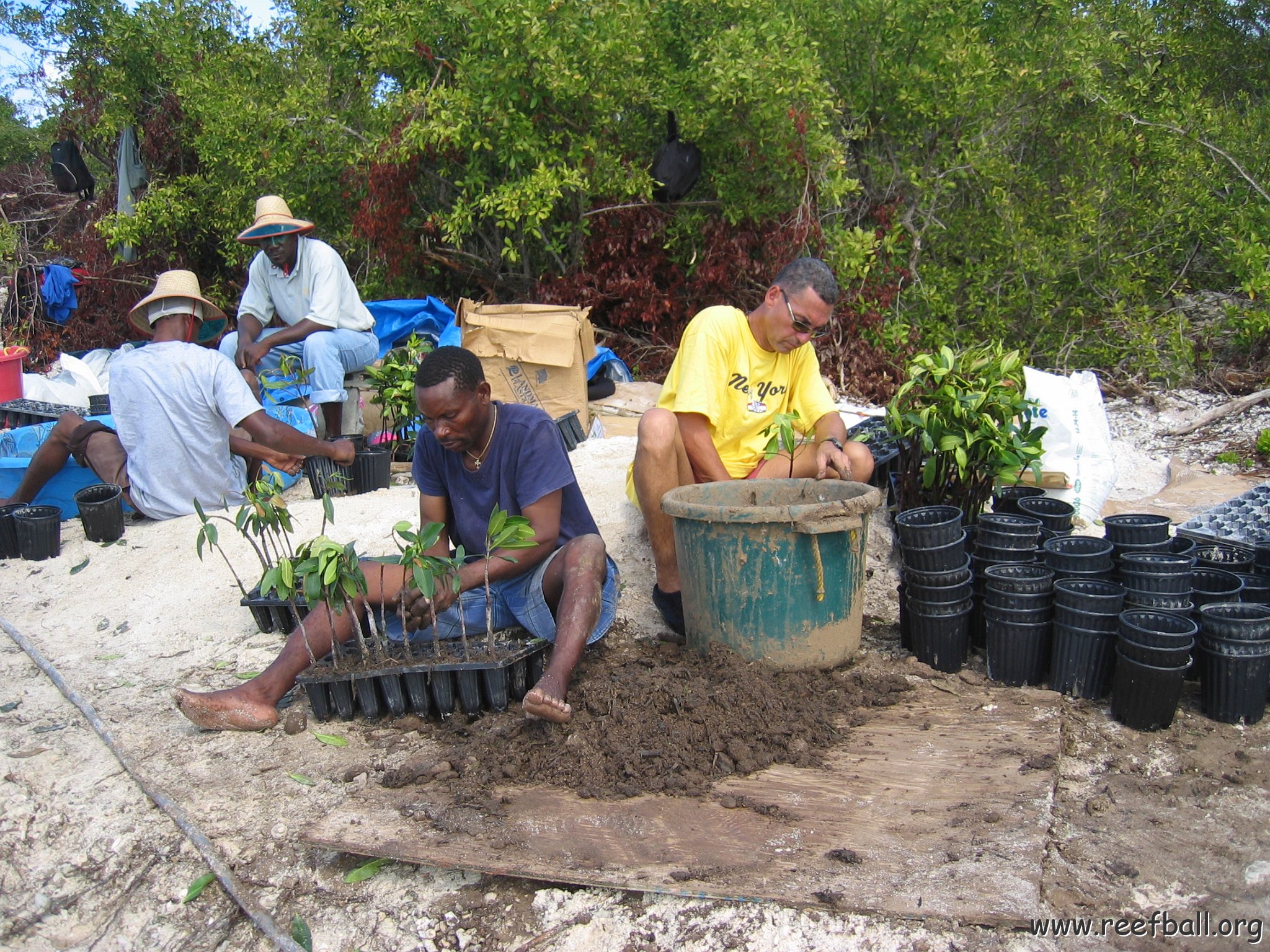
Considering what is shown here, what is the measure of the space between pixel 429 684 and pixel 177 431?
286cm

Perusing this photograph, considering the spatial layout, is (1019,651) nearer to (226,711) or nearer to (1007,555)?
(1007,555)

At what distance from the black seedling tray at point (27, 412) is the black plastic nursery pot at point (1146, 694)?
6422mm

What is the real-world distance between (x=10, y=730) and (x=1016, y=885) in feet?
10.3

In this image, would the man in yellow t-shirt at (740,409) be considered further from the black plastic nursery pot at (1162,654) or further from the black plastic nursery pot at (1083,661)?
the black plastic nursery pot at (1162,654)

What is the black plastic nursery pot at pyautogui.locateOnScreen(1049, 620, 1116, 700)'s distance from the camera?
311 cm

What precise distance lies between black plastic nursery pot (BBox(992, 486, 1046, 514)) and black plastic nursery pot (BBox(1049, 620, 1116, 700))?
1.07 m

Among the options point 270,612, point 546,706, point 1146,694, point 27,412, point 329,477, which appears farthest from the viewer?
point 27,412

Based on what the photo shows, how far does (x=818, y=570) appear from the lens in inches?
123

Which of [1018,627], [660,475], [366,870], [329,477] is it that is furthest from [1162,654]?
[329,477]

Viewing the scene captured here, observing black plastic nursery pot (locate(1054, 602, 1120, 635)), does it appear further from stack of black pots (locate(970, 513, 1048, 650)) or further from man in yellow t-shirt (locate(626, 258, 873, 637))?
man in yellow t-shirt (locate(626, 258, 873, 637))

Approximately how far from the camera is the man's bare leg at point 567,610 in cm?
284

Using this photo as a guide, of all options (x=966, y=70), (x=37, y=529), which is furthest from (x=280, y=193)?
(x=966, y=70)

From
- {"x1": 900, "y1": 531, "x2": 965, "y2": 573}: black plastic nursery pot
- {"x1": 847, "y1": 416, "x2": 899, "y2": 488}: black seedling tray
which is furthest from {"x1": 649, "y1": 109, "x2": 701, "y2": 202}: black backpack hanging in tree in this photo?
{"x1": 900, "y1": 531, "x2": 965, "y2": 573}: black plastic nursery pot

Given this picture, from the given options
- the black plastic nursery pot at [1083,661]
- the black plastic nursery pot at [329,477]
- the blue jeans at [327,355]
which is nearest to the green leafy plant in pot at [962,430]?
the black plastic nursery pot at [1083,661]
